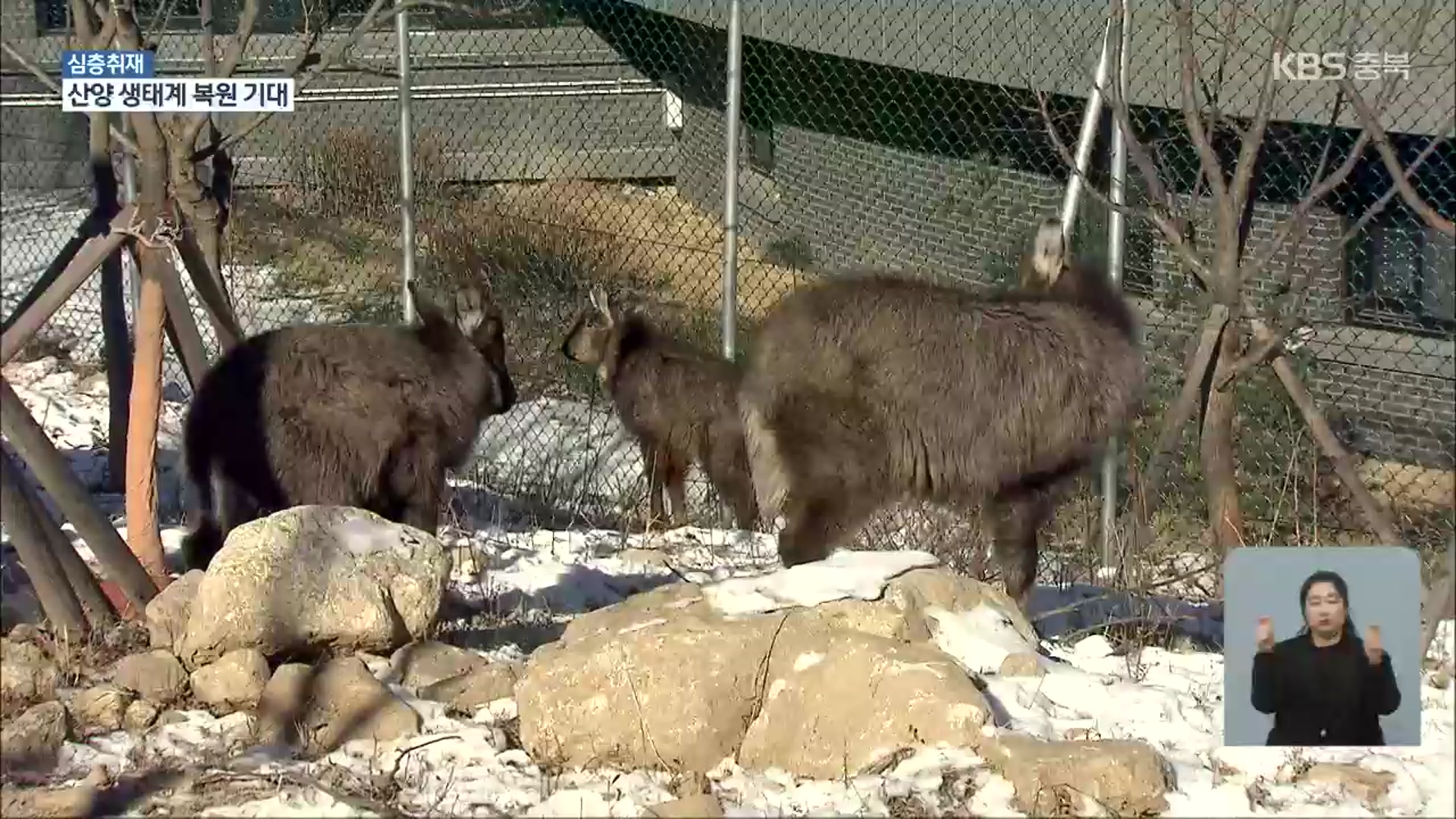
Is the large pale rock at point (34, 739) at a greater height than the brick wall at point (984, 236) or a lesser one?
lesser

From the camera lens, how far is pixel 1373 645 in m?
4.37

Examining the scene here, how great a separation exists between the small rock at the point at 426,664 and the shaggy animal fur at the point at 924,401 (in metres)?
1.68

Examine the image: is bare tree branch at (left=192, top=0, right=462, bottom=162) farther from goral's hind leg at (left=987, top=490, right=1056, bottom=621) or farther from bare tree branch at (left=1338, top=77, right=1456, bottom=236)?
bare tree branch at (left=1338, top=77, right=1456, bottom=236)

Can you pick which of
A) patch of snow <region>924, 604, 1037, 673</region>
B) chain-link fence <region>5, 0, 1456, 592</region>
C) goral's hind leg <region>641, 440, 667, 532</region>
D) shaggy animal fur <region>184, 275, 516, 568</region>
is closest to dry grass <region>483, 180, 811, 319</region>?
chain-link fence <region>5, 0, 1456, 592</region>

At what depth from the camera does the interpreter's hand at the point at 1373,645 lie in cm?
436

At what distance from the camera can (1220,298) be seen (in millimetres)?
7281

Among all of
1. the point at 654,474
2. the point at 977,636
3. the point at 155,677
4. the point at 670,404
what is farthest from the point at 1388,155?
the point at 155,677

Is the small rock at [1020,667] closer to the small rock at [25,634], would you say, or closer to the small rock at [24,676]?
the small rock at [24,676]

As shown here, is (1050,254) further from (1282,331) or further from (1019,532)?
(1019,532)

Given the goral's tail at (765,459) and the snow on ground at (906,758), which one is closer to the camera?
the snow on ground at (906,758)

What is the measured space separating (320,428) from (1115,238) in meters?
3.74

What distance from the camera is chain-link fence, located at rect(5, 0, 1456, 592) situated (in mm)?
7949

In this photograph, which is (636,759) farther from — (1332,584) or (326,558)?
(1332,584)

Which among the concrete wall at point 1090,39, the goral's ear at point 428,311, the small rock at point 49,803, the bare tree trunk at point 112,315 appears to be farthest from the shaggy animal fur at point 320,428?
the concrete wall at point 1090,39
